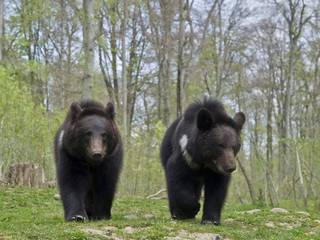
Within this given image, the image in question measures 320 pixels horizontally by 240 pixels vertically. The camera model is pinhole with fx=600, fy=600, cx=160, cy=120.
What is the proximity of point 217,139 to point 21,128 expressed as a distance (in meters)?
13.8

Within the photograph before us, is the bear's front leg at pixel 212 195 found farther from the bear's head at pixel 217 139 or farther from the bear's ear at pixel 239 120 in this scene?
the bear's ear at pixel 239 120

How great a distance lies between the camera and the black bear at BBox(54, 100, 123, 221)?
9.10 meters

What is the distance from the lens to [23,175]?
21.2 meters

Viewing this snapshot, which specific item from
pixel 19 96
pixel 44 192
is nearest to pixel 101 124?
pixel 44 192

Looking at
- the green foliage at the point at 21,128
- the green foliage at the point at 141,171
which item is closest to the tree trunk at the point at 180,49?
Result: the green foliage at the point at 141,171

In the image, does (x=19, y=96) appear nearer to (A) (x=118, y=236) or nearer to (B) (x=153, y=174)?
(B) (x=153, y=174)

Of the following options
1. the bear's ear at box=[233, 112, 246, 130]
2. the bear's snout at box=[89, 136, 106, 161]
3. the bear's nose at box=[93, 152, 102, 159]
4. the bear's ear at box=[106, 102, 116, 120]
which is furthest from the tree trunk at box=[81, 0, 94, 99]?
the bear's nose at box=[93, 152, 102, 159]

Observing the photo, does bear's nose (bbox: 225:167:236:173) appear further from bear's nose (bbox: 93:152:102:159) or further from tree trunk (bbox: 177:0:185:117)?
tree trunk (bbox: 177:0:185:117)

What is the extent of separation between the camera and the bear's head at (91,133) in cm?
897

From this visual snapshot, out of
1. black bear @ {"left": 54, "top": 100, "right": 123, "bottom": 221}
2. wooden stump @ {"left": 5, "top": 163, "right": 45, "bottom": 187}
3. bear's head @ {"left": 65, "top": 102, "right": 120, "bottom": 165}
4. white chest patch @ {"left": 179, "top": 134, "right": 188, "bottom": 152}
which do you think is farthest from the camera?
wooden stump @ {"left": 5, "top": 163, "right": 45, "bottom": 187}

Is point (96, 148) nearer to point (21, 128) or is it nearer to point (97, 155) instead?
point (97, 155)

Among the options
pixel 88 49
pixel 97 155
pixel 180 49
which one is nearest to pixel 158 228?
pixel 97 155

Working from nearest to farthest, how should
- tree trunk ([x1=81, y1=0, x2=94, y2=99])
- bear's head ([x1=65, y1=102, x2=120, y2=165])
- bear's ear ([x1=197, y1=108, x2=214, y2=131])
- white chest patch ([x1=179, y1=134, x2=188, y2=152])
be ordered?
bear's head ([x1=65, y1=102, x2=120, y2=165])
bear's ear ([x1=197, y1=108, x2=214, y2=131])
white chest patch ([x1=179, y1=134, x2=188, y2=152])
tree trunk ([x1=81, y1=0, x2=94, y2=99])

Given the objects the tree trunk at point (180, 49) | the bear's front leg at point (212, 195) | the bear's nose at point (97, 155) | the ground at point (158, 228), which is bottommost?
the ground at point (158, 228)
